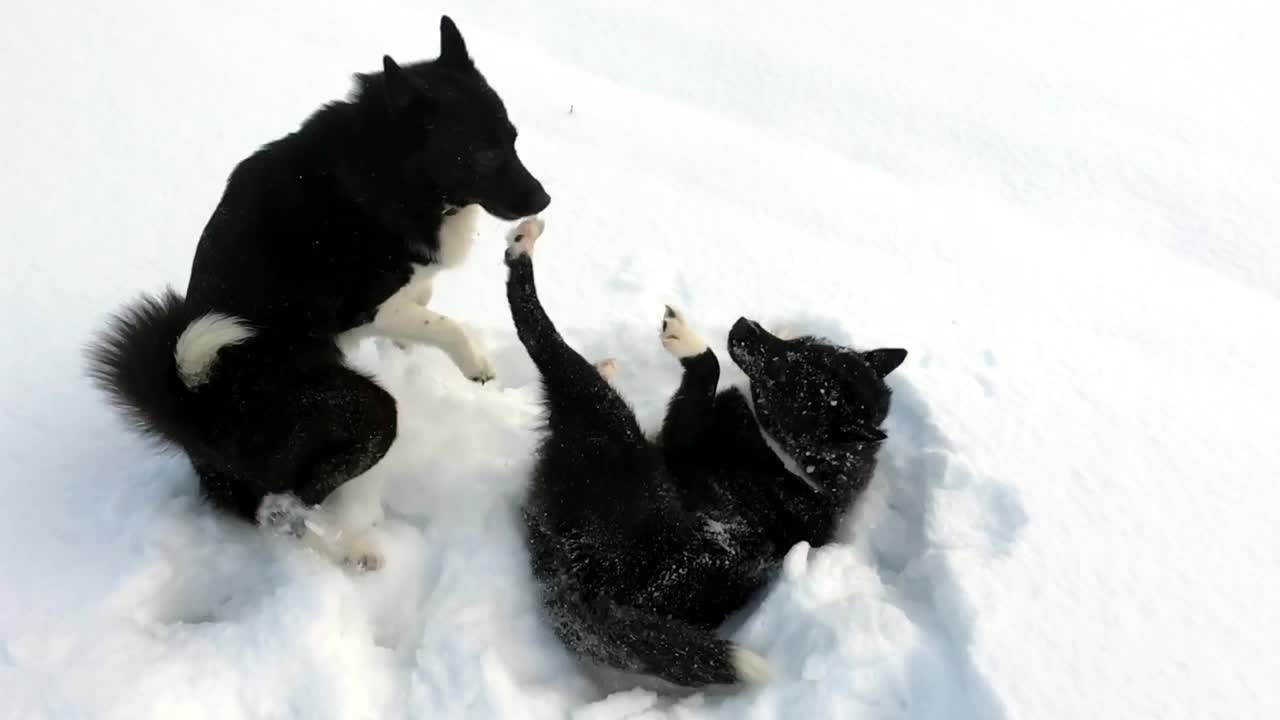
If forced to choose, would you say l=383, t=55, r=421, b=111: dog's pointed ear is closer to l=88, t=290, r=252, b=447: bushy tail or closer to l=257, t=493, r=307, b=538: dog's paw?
l=88, t=290, r=252, b=447: bushy tail

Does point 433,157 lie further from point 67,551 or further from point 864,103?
point 864,103

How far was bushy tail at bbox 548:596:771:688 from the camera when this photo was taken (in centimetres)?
204

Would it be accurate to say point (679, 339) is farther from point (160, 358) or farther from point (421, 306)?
point (160, 358)

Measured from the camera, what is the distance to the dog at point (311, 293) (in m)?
2.04

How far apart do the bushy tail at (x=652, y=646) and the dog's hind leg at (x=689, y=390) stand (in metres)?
0.76

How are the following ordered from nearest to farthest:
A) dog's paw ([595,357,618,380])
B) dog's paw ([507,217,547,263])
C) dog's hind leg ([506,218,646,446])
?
dog's hind leg ([506,218,646,446]) < dog's paw ([507,217,547,263]) < dog's paw ([595,357,618,380])

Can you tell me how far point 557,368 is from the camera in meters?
2.52

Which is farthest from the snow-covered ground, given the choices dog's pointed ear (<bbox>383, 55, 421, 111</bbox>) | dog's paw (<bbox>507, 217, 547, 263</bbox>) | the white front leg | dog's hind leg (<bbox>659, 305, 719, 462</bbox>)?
dog's pointed ear (<bbox>383, 55, 421, 111</bbox>)

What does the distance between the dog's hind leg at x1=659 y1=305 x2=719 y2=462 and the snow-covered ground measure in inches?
16.3

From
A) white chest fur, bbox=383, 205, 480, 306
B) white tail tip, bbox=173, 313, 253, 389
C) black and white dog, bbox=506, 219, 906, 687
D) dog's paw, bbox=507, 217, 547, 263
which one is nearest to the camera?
white tail tip, bbox=173, 313, 253, 389

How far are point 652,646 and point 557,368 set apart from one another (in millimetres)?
984

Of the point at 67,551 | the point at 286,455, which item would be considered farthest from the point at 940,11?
the point at 67,551

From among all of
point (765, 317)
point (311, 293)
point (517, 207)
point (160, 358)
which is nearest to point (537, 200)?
point (517, 207)

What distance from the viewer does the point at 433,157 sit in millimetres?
2400
